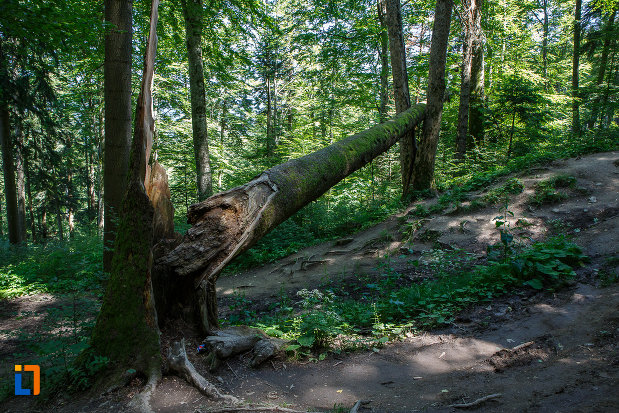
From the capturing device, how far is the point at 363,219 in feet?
37.4

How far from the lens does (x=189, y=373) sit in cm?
276

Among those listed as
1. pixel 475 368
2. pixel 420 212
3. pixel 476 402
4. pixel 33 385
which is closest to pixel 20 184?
pixel 33 385

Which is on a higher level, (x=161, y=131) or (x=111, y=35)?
(x=161, y=131)

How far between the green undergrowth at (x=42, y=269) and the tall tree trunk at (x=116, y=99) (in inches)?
79.1

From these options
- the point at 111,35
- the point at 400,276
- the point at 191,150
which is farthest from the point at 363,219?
the point at 191,150

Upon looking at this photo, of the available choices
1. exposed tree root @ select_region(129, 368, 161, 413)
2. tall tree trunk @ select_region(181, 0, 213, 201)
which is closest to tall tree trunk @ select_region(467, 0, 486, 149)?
tall tree trunk @ select_region(181, 0, 213, 201)

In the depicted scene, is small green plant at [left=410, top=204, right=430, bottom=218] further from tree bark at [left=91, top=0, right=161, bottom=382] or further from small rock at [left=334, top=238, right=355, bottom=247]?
tree bark at [left=91, top=0, right=161, bottom=382]

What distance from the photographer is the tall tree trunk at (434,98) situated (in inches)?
404

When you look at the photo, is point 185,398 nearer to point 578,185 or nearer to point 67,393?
point 67,393

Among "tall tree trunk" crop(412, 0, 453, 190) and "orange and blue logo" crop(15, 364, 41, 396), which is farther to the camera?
"tall tree trunk" crop(412, 0, 453, 190)

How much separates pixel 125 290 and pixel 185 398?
1.03 meters

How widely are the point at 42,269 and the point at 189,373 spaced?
909cm

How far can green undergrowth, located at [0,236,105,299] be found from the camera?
816cm

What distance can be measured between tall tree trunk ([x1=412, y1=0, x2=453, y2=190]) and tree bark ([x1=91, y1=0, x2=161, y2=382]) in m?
9.55
